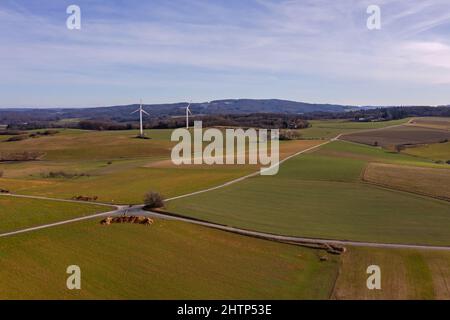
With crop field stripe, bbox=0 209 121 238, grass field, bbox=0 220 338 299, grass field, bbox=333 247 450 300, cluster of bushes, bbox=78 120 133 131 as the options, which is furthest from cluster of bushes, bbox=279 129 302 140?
grass field, bbox=333 247 450 300

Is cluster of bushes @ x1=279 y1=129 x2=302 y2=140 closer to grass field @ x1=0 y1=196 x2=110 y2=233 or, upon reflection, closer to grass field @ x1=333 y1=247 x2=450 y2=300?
grass field @ x1=0 y1=196 x2=110 y2=233

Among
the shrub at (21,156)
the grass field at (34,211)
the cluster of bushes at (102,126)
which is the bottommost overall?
the grass field at (34,211)

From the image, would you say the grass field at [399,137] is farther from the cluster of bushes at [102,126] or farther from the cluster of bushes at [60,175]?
the cluster of bushes at [102,126]

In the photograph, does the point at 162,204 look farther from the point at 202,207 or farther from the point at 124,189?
the point at 124,189

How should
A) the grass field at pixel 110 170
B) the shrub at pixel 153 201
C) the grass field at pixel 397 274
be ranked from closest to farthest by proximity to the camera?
the grass field at pixel 397 274
the shrub at pixel 153 201
the grass field at pixel 110 170

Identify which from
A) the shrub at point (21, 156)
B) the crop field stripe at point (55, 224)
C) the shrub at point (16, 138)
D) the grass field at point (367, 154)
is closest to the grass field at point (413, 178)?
the grass field at point (367, 154)
